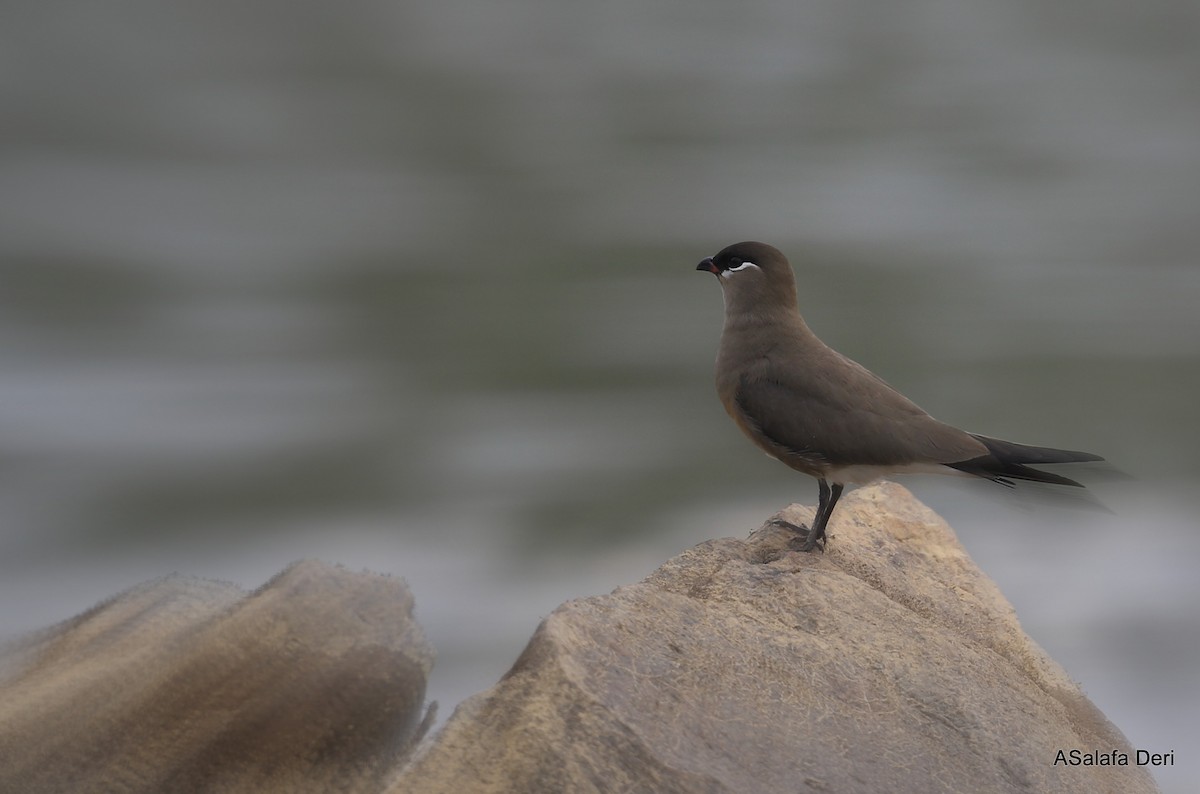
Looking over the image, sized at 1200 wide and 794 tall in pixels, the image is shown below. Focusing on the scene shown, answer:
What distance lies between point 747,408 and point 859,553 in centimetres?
75

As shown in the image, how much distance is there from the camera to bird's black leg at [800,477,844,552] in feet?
15.4

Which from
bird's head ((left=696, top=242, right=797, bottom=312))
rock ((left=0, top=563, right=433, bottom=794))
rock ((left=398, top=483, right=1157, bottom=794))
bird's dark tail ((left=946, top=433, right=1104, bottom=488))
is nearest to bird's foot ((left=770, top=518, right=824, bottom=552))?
rock ((left=398, top=483, right=1157, bottom=794))

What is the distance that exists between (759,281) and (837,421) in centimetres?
79

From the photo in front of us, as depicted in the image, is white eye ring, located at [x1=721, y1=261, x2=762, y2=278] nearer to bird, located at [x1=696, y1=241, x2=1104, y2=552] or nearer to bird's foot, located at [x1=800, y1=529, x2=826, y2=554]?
bird, located at [x1=696, y1=241, x2=1104, y2=552]

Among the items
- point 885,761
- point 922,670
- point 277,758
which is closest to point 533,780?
point 277,758

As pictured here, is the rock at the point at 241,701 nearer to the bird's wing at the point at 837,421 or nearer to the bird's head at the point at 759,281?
the bird's wing at the point at 837,421

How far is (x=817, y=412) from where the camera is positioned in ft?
15.5

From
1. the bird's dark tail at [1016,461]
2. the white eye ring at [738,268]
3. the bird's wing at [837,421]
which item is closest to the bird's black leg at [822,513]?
the bird's wing at [837,421]

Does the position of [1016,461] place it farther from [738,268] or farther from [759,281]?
[738,268]

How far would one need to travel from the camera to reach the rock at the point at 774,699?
2727 mm

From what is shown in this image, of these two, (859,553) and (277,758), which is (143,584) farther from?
(859,553)

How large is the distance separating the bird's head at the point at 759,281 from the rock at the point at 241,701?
7.61ft

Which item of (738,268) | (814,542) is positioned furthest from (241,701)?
(738,268)

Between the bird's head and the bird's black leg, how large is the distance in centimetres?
82
